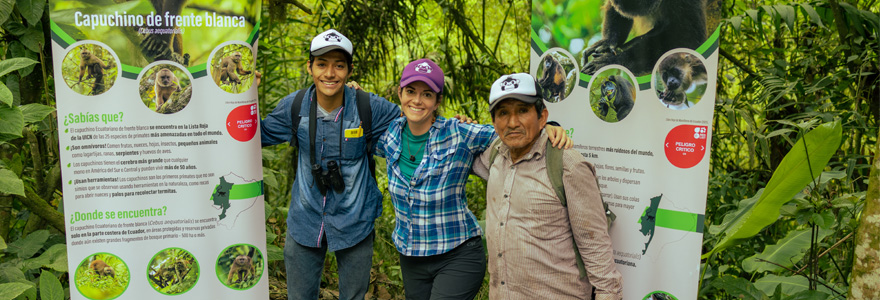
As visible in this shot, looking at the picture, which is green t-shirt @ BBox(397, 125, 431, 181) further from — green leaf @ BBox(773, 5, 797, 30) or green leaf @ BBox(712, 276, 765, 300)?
green leaf @ BBox(773, 5, 797, 30)

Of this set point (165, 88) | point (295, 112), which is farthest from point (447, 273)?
point (165, 88)

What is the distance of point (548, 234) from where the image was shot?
2.56 meters

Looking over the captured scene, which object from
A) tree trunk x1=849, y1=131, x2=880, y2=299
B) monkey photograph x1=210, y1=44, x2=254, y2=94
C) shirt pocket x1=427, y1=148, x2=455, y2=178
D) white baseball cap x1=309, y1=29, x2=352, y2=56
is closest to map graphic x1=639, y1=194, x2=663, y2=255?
tree trunk x1=849, y1=131, x2=880, y2=299

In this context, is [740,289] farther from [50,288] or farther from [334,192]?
[50,288]

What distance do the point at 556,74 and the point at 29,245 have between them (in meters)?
2.76

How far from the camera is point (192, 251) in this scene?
10.4ft

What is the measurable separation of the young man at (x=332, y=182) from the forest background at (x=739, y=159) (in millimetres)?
690

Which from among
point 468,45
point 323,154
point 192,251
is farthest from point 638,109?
point 468,45

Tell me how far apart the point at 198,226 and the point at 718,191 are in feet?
10.3

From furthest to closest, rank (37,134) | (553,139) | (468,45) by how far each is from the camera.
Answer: (468,45), (37,134), (553,139)

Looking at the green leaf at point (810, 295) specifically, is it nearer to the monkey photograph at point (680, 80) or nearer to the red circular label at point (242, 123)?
the monkey photograph at point (680, 80)

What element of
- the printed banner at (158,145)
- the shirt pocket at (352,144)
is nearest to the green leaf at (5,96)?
the printed banner at (158,145)

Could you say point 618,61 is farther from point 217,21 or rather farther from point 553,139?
point 217,21

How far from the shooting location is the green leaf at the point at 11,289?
8.92 feet
